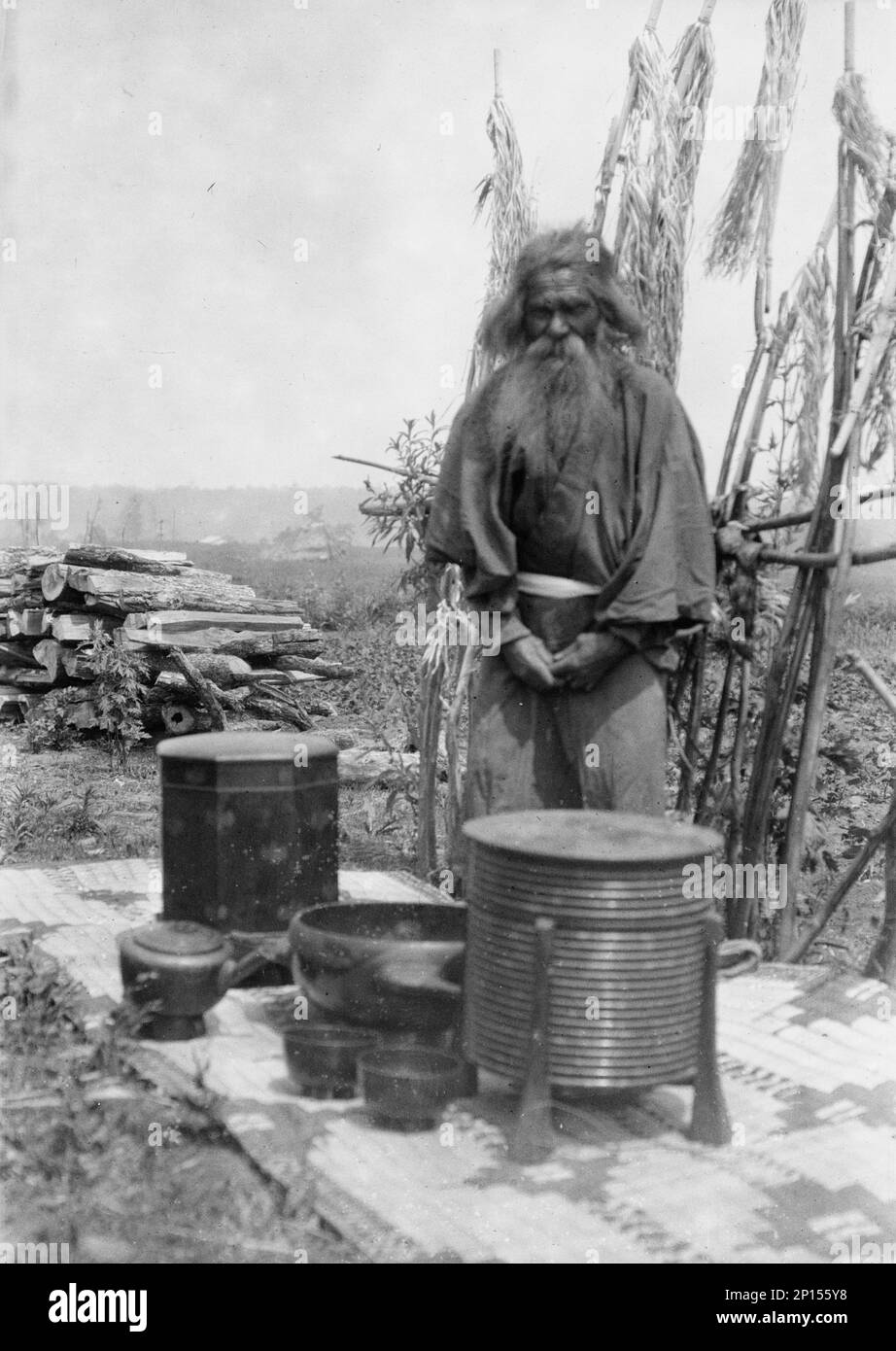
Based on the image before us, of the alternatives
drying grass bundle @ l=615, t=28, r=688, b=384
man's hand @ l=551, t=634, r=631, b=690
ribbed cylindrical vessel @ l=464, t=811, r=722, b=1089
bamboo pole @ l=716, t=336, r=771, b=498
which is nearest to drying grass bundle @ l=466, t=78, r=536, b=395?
drying grass bundle @ l=615, t=28, r=688, b=384

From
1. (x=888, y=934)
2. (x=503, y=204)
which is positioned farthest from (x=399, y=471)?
(x=888, y=934)

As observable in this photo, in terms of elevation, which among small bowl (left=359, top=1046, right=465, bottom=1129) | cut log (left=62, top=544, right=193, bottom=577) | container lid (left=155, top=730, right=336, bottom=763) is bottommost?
small bowl (left=359, top=1046, right=465, bottom=1129)

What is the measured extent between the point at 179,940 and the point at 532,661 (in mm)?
1358

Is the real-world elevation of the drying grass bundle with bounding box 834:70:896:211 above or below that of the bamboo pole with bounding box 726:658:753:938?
above

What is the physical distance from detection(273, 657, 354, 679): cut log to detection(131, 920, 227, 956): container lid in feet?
22.5

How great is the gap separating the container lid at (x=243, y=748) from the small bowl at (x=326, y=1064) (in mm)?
1379

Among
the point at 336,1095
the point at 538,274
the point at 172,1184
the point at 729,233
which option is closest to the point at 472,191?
the point at 729,233

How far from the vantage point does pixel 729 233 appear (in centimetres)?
512

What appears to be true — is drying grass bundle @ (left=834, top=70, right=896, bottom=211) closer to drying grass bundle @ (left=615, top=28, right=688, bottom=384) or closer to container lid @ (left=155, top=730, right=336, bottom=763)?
drying grass bundle @ (left=615, top=28, right=688, bottom=384)

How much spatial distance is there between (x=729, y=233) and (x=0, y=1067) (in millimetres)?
3746

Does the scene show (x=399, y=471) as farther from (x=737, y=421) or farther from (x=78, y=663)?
(x=78, y=663)

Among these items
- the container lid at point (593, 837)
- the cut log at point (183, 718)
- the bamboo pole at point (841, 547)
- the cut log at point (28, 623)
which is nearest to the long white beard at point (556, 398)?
the bamboo pole at point (841, 547)

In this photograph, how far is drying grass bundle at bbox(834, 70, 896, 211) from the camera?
4.52 metres

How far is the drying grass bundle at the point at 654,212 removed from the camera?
16.2 ft
